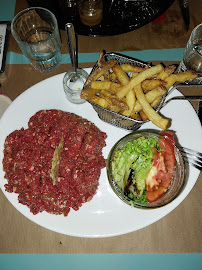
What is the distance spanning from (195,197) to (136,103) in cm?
123

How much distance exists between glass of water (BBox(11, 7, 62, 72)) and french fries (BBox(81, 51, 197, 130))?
3.36 feet

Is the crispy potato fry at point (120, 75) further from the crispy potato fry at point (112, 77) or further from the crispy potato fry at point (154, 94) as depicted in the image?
the crispy potato fry at point (154, 94)

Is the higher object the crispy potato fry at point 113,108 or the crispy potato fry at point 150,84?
the crispy potato fry at point 150,84

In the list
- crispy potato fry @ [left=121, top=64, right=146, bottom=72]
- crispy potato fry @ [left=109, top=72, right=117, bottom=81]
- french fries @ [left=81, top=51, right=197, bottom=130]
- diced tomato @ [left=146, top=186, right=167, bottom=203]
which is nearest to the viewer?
diced tomato @ [left=146, top=186, right=167, bottom=203]

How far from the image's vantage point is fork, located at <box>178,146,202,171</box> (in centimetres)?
282

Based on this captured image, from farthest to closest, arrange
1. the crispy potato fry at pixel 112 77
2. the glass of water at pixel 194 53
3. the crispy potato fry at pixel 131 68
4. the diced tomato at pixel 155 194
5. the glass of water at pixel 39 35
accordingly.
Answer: the glass of water at pixel 39 35
the glass of water at pixel 194 53
the crispy potato fry at pixel 112 77
the crispy potato fry at pixel 131 68
the diced tomato at pixel 155 194

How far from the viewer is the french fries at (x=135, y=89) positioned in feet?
8.23

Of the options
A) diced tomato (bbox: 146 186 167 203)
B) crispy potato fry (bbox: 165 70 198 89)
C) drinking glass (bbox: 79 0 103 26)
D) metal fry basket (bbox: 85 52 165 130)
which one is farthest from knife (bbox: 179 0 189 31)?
diced tomato (bbox: 146 186 167 203)

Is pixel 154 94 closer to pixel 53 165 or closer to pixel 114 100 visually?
pixel 114 100

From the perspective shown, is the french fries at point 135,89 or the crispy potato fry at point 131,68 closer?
the french fries at point 135,89

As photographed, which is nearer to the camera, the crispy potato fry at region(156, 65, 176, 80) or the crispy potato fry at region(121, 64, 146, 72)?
the crispy potato fry at region(156, 65, 176, 80)

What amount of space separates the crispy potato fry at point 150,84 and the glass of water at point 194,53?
0.85 m

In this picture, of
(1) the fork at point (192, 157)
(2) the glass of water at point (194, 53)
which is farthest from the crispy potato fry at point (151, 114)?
(2) the glass of water at point (194, 53)

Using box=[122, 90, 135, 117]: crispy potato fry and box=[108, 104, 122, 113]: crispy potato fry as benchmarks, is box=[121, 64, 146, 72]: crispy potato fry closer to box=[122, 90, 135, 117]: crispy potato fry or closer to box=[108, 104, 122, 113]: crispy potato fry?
box=[122, 90, 135, 117]: crispy potato fry
